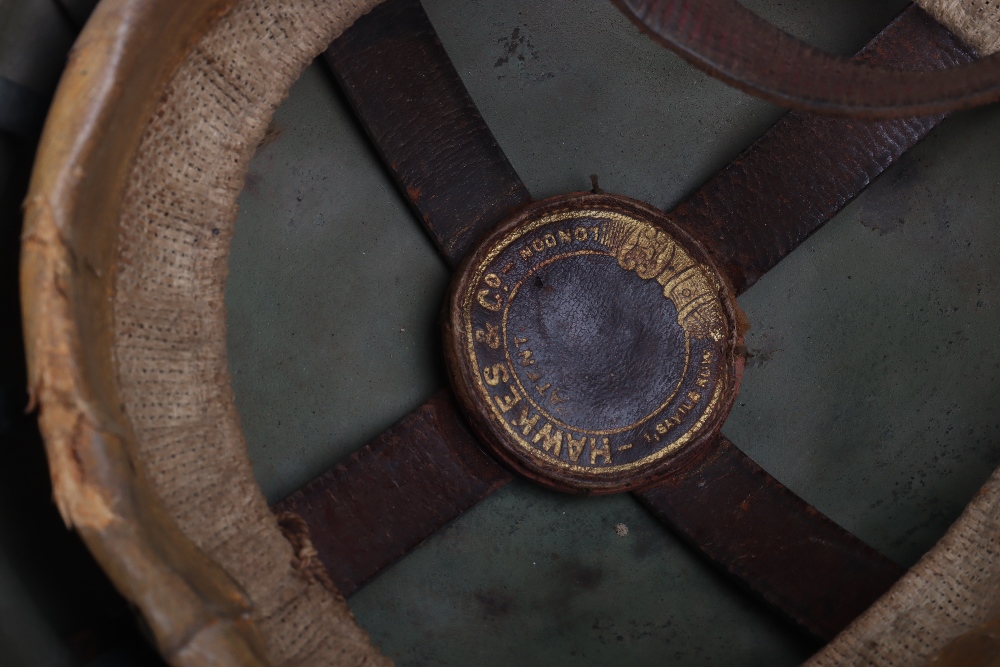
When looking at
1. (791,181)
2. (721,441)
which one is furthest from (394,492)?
(791,181)

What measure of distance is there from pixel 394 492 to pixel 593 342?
2.59 ft

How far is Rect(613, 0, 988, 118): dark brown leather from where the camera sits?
147 cm

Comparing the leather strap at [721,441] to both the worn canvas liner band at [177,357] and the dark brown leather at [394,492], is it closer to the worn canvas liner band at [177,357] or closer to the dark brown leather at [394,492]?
the dark brown leather at [394,492]

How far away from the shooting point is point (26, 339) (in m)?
1.50

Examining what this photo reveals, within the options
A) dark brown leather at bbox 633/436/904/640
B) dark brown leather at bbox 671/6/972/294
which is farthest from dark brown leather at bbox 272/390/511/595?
dark brown leather at bbox 671/6/972/294

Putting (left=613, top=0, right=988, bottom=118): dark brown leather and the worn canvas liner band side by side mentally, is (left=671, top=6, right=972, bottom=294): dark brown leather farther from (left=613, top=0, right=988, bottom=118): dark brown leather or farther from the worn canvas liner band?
(left=613, top=0, right=988, bottom=118): dark brown leather

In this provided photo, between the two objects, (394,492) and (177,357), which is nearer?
(177,357)

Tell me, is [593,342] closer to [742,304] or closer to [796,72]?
[742,304]

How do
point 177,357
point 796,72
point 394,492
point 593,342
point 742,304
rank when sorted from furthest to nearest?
point 742,304, point 593,342, point 394,492, point 177,357, point 796,72

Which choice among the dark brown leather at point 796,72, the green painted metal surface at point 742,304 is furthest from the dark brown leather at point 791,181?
the dark brown leather at point 796,72

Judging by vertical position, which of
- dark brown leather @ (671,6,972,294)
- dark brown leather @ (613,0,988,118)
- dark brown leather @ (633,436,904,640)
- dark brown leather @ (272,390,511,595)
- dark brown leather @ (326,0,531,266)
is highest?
dark brown leather @ (613,0,988,118)

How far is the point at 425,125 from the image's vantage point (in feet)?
8.64

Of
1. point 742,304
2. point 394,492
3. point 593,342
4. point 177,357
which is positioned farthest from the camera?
point 742,304

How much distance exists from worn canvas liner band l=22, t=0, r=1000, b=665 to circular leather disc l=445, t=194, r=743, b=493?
77 cm
